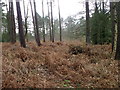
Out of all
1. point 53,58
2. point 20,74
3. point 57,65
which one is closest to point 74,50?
point 53,58

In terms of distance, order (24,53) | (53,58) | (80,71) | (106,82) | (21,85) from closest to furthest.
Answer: (21,85)
(106,82)
(80,71)
(53,58)
(24,53)

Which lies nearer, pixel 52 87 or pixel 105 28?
pixel 52 87

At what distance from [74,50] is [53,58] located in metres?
2.99

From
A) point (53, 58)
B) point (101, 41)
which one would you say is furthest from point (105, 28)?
point (53, 58)

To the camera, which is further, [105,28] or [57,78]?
[105,28]

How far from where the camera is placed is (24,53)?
8625 mm

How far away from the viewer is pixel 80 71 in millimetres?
6738

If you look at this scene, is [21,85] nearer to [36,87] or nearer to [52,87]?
[36,87]

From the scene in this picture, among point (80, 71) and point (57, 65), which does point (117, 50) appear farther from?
point (57, 65)

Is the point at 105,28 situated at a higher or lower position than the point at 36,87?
higher

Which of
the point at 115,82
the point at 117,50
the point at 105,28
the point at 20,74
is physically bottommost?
the point at 115,82

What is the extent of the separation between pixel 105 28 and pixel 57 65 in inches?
342

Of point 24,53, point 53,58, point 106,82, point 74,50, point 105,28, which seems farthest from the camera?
point 105,28

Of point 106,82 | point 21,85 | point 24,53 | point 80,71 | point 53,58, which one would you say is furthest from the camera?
point 24,53
